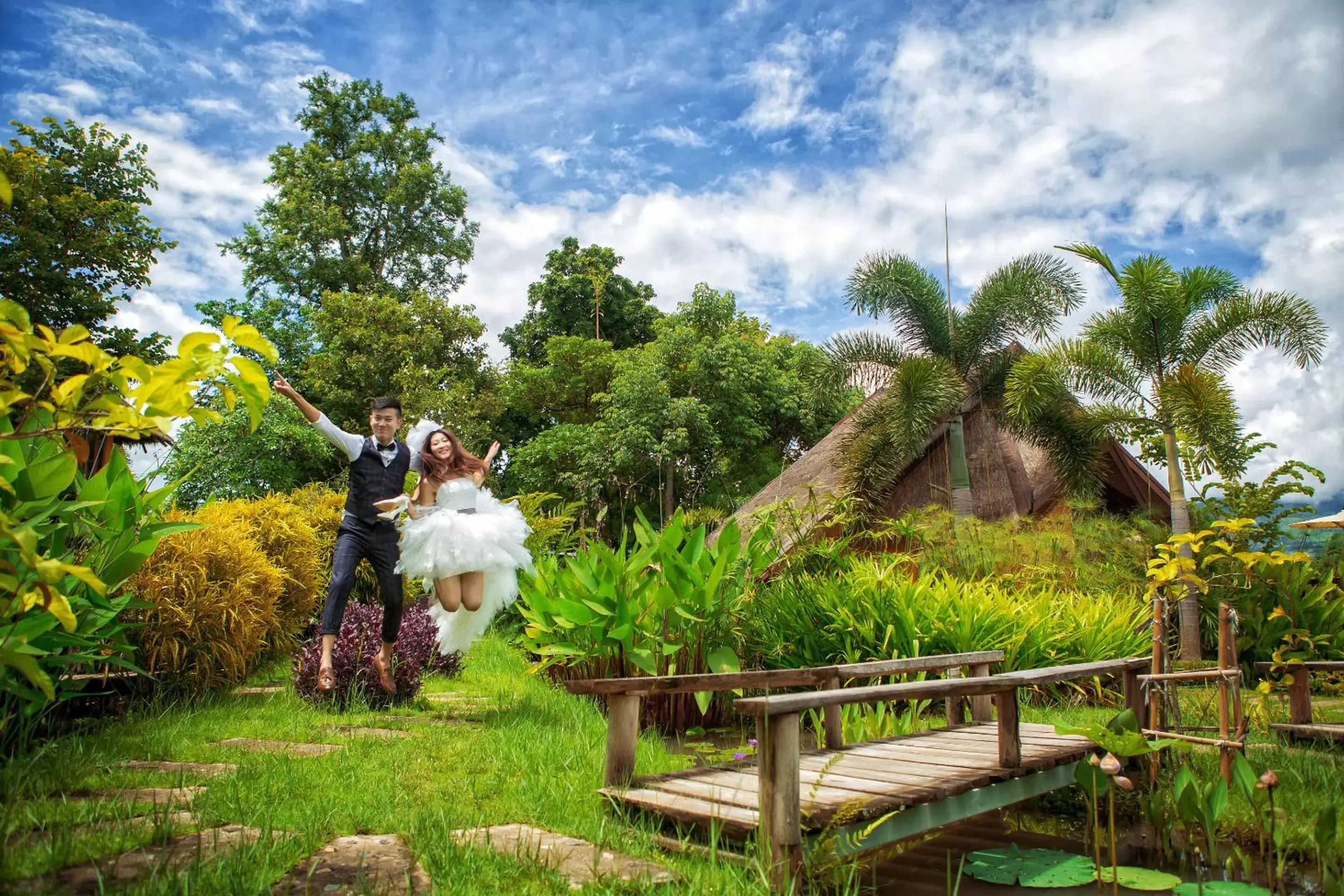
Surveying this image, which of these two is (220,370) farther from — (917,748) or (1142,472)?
(1142,472)

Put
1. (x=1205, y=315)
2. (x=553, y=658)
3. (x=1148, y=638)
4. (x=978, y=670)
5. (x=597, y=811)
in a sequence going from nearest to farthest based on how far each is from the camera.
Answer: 1. (x=597, y=811)
2. (x=978, y=670)
3. (x=553, y=658)
4. (x=1148, y=638)
5. (x=1205, y=315)

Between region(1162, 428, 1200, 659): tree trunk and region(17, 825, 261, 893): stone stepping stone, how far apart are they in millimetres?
9682

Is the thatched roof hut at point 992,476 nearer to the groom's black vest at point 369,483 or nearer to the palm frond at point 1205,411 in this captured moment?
the palm frond at point 1205,411

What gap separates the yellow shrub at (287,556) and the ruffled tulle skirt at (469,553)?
1.82 metres

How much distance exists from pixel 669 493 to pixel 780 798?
1636cm

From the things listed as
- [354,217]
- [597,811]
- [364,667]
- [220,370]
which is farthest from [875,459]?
[354,217]

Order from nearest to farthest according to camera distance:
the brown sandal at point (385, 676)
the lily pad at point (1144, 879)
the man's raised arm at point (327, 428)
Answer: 1. the lily pad at point (1144, 879)
2. the man's raised arm at point (327, 428)
3. the brown sandal at point (385, 676)

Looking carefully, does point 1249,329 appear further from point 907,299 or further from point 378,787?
point 378,787

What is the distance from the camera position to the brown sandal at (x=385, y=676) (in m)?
4.95

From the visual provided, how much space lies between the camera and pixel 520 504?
10836mm

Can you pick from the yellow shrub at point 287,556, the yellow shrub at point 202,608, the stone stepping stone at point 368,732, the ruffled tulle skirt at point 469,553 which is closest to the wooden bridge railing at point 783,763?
the stone stepping stone at point 368,732

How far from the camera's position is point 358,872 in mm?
2209

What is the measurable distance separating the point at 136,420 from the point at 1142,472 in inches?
586

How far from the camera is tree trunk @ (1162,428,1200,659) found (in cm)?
965
